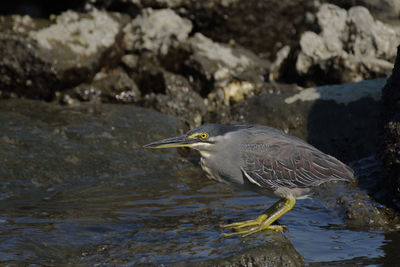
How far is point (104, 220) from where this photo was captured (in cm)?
512

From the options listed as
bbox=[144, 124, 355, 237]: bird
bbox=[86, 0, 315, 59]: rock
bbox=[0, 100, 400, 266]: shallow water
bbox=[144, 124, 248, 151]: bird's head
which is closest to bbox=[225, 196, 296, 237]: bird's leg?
bbox=[144, 124, 355, 237]: bird

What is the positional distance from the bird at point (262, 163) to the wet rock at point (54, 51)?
159 inches

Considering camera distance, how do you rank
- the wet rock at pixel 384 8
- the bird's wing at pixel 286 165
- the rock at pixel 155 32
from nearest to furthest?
the bird's wing at pixel 286 165 < the rock at pixel 155 32 < the wet rock at pixel 384 8

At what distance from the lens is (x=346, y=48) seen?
8922 millimetres

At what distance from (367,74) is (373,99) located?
93cm

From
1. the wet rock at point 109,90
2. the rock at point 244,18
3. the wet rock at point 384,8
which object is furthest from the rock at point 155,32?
the wet rock at point 384,8

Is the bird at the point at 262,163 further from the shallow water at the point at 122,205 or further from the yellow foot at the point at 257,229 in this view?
the shallow water at the point at 122,205

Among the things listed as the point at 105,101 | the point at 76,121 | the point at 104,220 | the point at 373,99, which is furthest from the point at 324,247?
the point at 105,101

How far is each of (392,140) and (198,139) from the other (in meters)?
1.87

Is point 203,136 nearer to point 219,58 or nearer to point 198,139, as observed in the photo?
point 198,139

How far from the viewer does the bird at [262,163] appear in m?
4.60

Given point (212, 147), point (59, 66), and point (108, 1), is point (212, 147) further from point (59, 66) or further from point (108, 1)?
point (108, 1)

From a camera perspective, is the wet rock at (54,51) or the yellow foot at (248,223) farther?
the wet rock at (54,51)

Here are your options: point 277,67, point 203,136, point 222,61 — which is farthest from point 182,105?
point 203,136
